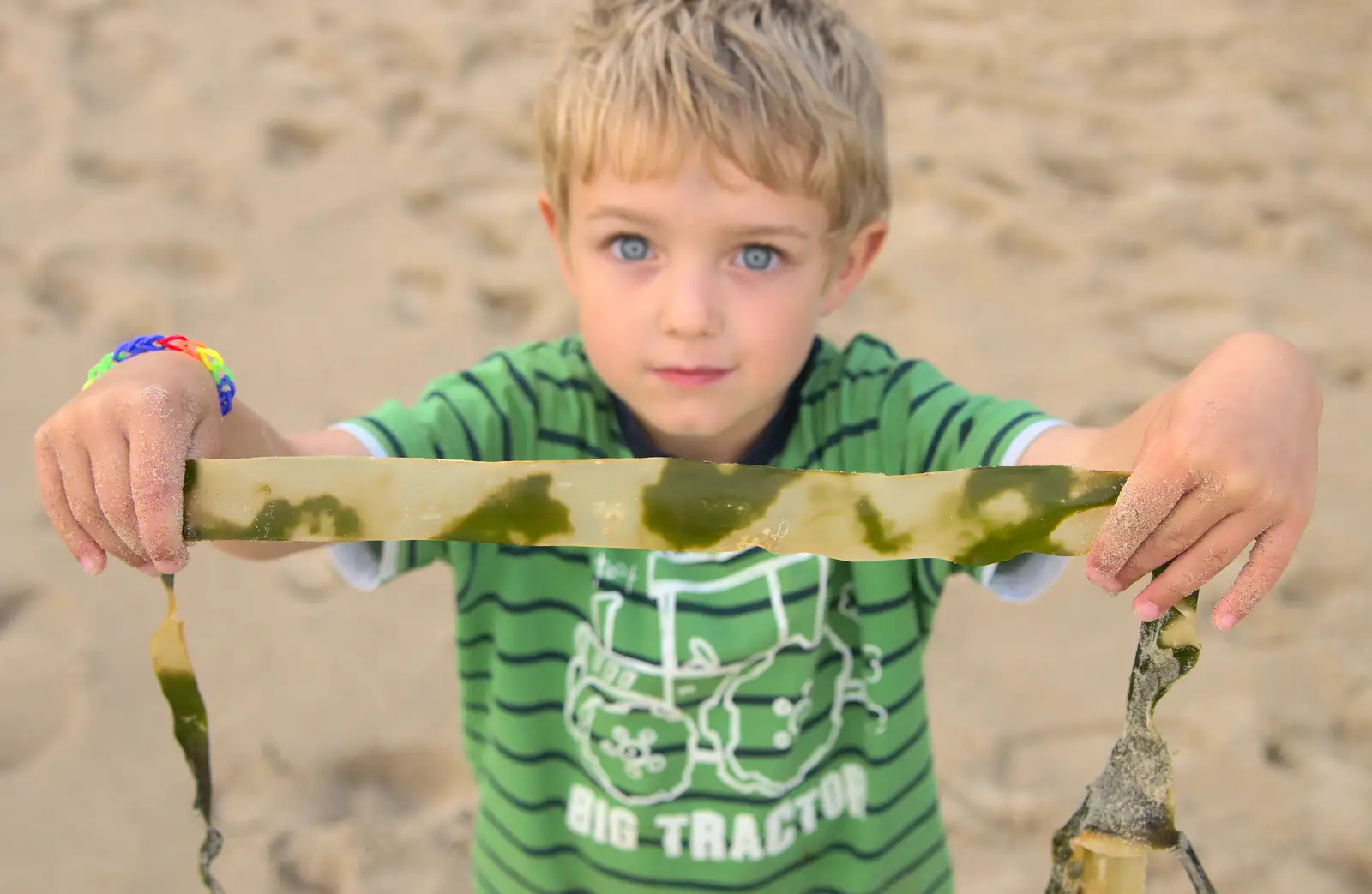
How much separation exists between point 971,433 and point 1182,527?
14.0 inches

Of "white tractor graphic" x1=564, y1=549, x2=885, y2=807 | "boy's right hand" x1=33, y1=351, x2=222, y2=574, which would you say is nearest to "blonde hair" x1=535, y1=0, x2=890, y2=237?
"white tractor graphic" x1=564, y1=549, x2=885, y2=807

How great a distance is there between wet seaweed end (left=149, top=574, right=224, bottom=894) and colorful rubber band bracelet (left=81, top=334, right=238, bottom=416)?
0.17 meters

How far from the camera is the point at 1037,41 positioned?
3.70 meters

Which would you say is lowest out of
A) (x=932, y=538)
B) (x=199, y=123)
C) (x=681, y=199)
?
(x=932, y=538)

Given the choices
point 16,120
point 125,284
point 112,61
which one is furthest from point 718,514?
point 112,61

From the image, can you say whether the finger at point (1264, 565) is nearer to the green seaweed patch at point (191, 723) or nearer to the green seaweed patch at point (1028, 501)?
the green seaweed patch at point (1028, 501)

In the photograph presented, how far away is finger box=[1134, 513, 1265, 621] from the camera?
75 cm

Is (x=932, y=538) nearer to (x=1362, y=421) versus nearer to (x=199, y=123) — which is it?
(x=1362, y=421)

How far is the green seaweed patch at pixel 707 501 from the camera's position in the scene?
31.7 inches

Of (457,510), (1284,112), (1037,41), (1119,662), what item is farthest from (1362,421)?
(457,510)

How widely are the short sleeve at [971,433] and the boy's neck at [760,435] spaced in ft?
0.36

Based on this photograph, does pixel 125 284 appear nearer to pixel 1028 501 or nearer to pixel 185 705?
pixel 185 705

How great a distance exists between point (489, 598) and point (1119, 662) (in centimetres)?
135

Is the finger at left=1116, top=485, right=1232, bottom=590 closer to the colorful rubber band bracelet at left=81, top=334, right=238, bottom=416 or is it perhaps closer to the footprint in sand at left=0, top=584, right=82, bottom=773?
the colorful rubber band bracelet at left=81, top=334, right=238, bottom=416
